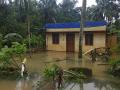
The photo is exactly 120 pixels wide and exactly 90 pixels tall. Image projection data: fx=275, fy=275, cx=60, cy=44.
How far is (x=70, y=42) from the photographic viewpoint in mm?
30094

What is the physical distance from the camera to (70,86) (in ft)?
40.1

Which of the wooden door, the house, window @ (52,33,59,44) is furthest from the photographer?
window @ (52,33,59,44)

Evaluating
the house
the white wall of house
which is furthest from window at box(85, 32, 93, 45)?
the white wall of house

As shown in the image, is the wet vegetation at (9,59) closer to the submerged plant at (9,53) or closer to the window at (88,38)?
the submerged plant at (9,53)

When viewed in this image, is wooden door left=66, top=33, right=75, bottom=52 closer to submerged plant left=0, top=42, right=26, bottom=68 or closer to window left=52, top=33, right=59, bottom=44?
window left=52, top=33, right=59, bottom=44

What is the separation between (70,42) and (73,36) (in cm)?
Answer: 76

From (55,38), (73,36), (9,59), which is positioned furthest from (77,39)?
(9,59)

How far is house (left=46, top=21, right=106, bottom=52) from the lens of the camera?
27516mm

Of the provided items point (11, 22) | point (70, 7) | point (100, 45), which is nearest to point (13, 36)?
point (11, 22)

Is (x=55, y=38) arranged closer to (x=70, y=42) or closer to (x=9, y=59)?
(x=70, y=42)

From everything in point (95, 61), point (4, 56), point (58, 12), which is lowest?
point (95, 61)

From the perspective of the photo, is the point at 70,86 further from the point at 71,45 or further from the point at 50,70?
the point at 71,45

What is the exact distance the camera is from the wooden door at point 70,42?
2987 cm

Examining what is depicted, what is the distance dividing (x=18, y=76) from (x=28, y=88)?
106 inches
